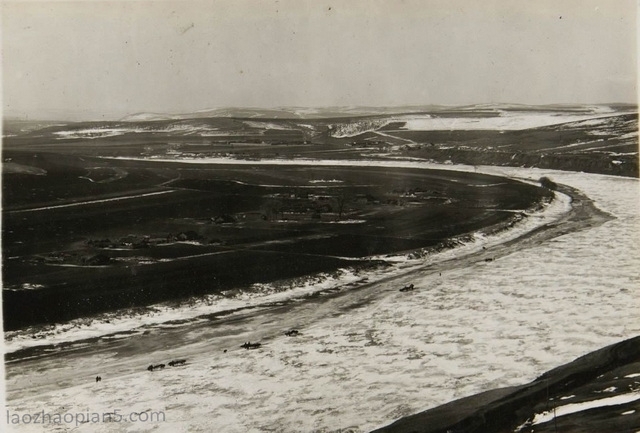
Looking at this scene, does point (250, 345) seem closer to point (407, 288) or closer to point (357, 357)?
point (357, 357)

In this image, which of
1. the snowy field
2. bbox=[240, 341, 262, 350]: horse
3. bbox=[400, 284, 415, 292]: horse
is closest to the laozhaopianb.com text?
the snowy field

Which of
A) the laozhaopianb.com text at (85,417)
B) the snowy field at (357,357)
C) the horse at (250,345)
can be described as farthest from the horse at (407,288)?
the laozhaopianb.com text at (85,417)

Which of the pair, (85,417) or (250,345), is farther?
(250,345)

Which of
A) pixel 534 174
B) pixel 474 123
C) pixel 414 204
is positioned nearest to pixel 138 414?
pixel 414 204

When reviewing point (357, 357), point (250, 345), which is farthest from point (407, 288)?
point (250, 345)

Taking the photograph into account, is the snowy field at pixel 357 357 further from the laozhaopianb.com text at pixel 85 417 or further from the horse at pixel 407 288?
the horse at pixel 407 288

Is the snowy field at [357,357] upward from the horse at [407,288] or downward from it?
downward

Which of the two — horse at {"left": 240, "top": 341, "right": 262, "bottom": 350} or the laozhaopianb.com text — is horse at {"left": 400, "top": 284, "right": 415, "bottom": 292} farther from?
the laozhaopianb.com text

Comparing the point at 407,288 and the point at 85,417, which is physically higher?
the point at 407,288
